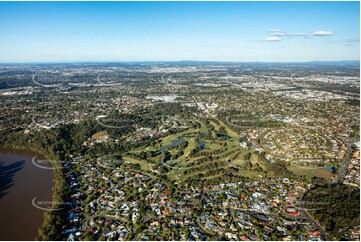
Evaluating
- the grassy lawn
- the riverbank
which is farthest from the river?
the grassy lawn

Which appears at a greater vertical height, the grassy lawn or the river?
the grassy lawn

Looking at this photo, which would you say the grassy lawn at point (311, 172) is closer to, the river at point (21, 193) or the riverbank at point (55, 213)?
the riverbank at point (55, 213)

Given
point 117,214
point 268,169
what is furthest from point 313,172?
point 117,214

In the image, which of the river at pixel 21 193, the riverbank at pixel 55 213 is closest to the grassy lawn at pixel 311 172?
the riverbank at pixel 55 213

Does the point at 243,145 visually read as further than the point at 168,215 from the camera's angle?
Yes

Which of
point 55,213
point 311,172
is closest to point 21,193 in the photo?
point 55,213

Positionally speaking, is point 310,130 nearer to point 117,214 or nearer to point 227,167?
point 227,167

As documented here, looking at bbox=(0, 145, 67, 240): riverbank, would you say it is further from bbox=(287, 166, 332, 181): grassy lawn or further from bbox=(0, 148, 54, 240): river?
bbox=(287, 166, 332, 181): grassy lawn

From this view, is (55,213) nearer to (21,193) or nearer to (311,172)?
(21,193)
